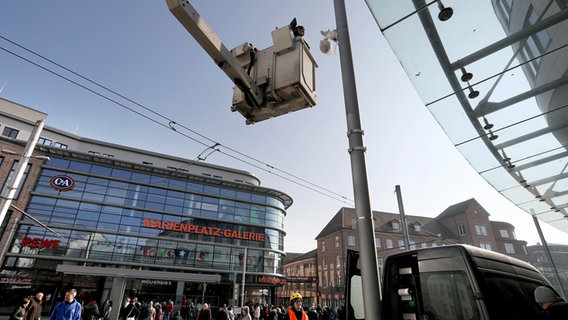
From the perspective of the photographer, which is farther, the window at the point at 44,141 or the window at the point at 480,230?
the window at the point at 480,230

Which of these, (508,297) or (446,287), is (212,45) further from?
(508,297)

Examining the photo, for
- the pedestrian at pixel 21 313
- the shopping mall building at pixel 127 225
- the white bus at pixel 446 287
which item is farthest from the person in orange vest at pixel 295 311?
the shopping mall building at pixel 127 225

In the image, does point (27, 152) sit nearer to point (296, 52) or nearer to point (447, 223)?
point (296, 52)

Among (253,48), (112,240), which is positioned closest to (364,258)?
(253,48)

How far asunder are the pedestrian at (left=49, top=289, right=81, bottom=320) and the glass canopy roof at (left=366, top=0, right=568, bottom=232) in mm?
9464

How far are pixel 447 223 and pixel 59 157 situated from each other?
66.4m

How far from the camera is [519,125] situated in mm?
7098

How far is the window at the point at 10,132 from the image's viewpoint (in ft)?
101

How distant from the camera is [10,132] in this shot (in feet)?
102

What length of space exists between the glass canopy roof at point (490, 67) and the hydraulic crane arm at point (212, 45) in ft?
9.54

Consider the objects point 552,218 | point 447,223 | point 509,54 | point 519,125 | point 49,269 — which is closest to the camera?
point 509,54

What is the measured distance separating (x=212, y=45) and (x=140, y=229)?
117ft

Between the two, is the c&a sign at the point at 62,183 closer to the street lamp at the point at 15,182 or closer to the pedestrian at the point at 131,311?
the street lamp at the point at 15,182

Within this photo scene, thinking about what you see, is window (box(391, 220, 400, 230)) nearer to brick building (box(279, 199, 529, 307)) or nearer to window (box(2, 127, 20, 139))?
brick building (box(279, 199, 529, 307))
